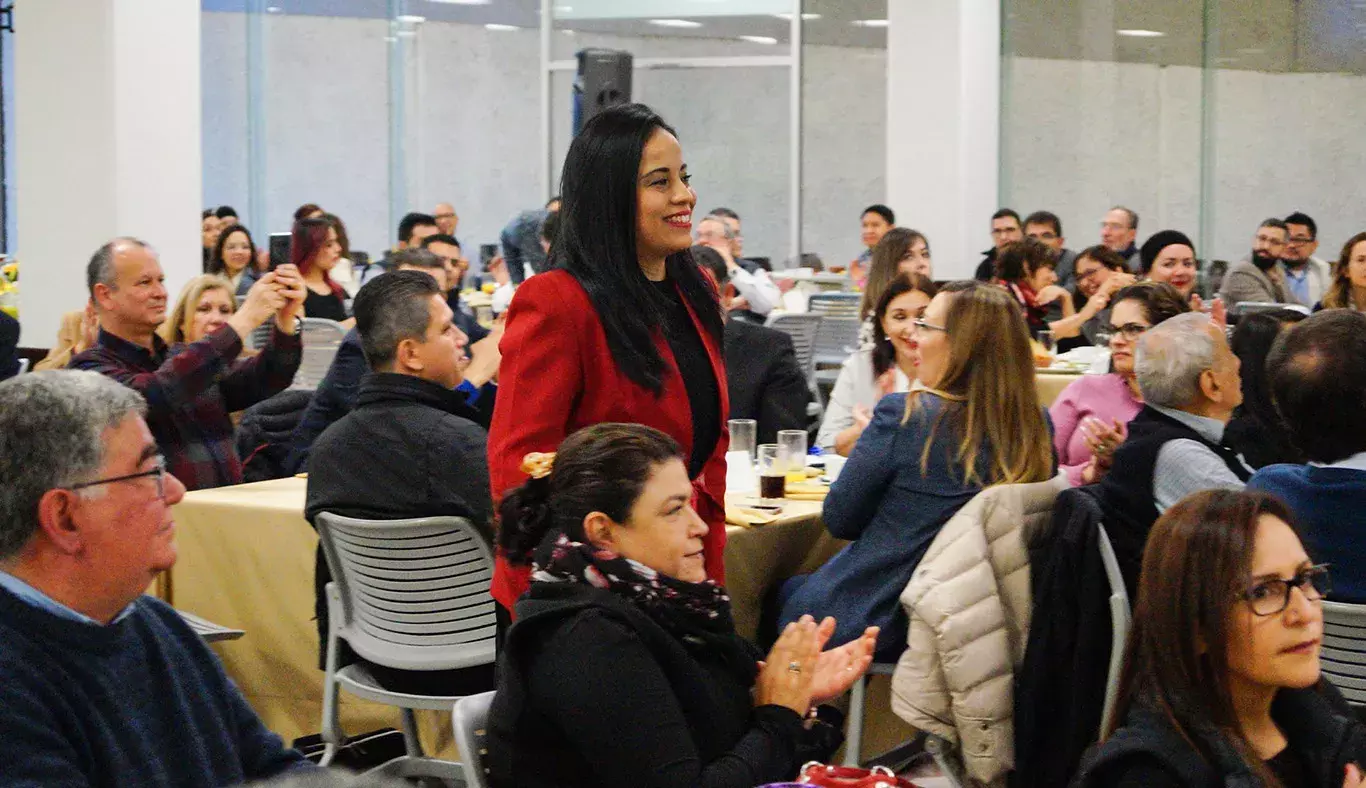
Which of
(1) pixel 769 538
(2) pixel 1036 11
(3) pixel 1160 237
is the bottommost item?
(1) pixel 769 538

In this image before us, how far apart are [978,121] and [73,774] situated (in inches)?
386

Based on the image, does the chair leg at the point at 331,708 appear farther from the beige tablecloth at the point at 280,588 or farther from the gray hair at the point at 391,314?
the gray hair at the point at 391,314

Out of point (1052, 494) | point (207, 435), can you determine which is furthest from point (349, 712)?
point (1052, 494)

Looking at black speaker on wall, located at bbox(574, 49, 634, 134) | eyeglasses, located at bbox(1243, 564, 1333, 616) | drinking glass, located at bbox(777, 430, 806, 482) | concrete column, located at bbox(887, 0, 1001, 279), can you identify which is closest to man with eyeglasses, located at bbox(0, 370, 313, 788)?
eyeglasses, located at bbox(1243, 564, 1333, 616)

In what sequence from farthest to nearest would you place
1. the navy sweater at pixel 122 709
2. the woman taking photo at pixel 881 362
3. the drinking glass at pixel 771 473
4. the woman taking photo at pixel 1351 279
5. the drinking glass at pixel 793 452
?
the woman taking photo at pixel 1351 279 → the woman taking photo at pixel 881 362 → the drinking glass at pixel 793 452 → the drinking glass at pixel 771 473 → the navy sweater at pixel 122 709

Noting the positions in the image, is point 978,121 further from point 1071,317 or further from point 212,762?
point 212,762

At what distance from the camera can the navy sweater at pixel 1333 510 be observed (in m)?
3.05

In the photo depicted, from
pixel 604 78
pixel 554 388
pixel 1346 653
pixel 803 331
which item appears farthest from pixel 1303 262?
pixel 554 388

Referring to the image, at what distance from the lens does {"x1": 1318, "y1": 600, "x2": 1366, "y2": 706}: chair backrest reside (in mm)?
3176

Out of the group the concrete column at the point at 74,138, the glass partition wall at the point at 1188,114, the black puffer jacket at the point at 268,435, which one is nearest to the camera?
the black puffer jacket at the point at 268,435

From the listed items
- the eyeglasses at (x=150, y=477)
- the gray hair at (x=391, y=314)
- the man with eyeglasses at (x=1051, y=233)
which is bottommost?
the eyeglasses at (x=150, y=477)

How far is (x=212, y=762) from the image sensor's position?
187 centimetres

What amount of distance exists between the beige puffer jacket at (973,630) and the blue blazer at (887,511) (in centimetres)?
31

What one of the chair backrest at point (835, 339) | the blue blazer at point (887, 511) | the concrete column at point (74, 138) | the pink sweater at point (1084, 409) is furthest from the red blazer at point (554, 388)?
the chair backrest at point (835, 339)
